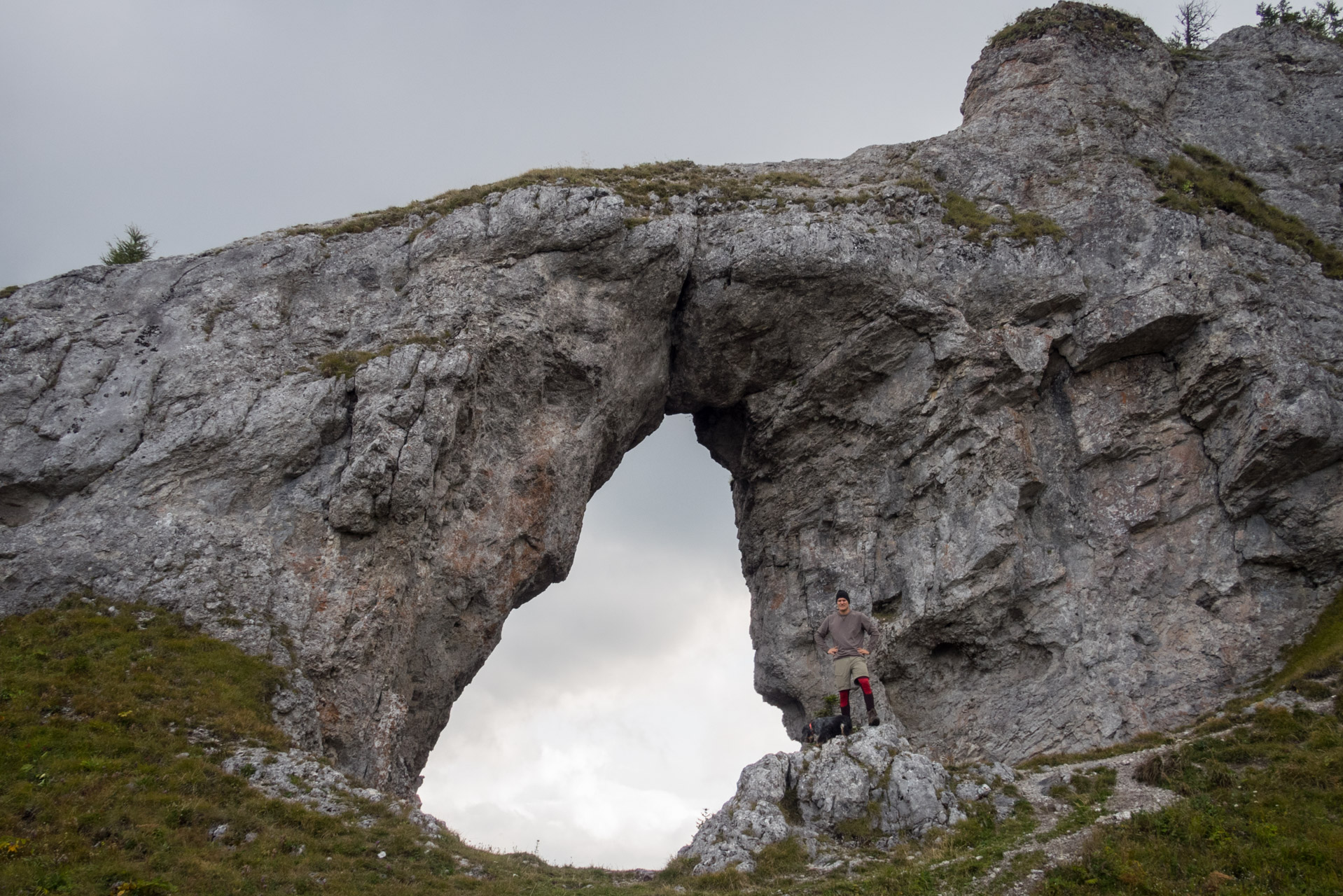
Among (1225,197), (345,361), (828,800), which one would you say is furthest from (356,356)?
(1225,197)

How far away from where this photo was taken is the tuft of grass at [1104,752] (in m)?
19.2

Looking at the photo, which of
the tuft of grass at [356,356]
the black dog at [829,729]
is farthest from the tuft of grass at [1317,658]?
the tuft of grass at [356,356]

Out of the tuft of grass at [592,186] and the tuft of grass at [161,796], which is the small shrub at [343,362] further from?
the tuft of grass at [161,796]

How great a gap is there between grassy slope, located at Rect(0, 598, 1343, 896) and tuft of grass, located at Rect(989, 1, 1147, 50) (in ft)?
86.9

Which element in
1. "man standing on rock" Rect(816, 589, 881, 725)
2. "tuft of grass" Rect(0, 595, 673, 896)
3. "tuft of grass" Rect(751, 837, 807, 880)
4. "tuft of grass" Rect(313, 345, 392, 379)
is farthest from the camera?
"tuft of grass" Rect(313, 345, 392, 379)

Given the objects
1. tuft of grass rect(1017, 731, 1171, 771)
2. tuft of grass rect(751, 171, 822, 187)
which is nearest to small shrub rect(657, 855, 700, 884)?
tuft of grass rect(1017, 731, 1171, 771)

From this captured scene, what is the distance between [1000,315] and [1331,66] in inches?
722

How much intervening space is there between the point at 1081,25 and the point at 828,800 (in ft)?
105

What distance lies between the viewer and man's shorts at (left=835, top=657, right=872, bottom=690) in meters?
19.0

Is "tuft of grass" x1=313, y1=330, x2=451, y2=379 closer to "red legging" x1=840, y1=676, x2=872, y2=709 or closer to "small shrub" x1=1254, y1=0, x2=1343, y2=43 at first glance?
"red legging" x1=840, y1=676, x2=872, y2=709

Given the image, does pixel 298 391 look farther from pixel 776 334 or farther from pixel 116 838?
pixel 776 334

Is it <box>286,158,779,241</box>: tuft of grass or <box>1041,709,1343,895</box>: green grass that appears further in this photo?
<box>286,158,779,241</box>: tuft of grass

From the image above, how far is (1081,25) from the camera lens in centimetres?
3447

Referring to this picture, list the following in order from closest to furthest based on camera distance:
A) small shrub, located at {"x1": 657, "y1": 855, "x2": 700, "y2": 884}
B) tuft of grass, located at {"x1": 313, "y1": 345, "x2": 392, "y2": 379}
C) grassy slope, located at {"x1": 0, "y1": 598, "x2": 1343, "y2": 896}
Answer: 1. grassy slope, located at {"x1": 0, "y1": 598, "x2": 1343, "y2": 896}
2. small shrub, located at {"x1": 657, "y1": 855, "x2": 700, "y2": 884}
3. tuft of grass, located at {"x1": 313, "y1": 345, "x2": 392, "y2": 379}
